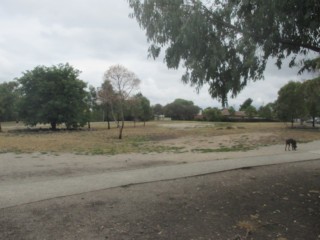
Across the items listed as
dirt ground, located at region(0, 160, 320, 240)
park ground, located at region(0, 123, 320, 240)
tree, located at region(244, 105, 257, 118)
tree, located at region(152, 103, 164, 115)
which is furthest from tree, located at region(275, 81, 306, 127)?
tree, located at region(152, 103, 164, 115)

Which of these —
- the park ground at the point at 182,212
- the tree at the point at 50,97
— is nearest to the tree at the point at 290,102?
the tree at the point at 50,97

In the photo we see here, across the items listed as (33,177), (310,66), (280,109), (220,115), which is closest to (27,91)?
(280,109)

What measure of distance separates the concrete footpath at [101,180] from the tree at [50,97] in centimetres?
3265

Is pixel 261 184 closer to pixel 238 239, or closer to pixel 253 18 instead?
pixel 238 239

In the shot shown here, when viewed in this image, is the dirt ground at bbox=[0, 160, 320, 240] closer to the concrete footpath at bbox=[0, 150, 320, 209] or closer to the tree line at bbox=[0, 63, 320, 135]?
the concrete footpath at bbox=[0, 150, 320, 209]

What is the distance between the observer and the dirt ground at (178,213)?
183 inches

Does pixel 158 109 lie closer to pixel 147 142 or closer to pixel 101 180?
pixel 147 142

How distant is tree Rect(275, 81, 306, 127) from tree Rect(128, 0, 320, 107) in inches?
1233

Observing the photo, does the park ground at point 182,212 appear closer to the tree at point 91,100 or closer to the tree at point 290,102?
the tree at point 290,102

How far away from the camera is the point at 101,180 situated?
7.87 metres

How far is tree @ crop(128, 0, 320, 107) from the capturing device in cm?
612

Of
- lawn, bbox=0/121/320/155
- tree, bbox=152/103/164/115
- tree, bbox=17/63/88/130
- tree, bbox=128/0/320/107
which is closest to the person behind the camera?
tree, bbox=128/0/320/107

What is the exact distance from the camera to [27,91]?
40531mm

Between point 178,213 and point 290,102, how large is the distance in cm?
3500
